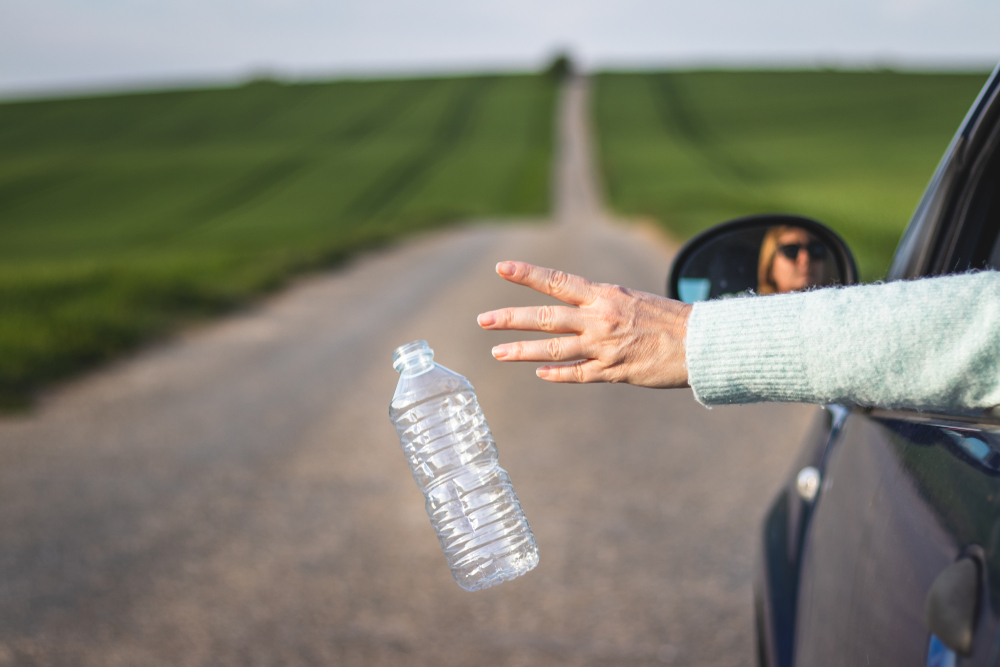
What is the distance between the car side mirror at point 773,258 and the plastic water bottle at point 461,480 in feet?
1.88

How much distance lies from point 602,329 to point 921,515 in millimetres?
504

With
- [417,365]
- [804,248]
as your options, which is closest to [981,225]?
[804,248]

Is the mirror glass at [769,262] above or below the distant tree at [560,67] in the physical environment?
below

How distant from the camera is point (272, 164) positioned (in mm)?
48406

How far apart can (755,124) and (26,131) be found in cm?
5264

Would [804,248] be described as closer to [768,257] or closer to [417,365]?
[768,257]

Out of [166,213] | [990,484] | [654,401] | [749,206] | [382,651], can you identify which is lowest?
[382,651]

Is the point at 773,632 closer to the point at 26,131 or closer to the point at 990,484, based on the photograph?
the point at 990,484

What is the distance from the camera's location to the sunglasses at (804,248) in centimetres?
176

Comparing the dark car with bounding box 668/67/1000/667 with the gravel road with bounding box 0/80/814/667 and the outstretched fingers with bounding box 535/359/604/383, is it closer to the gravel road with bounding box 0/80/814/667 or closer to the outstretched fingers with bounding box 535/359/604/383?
the outstretched fingers with bounding box 535/359/604/383

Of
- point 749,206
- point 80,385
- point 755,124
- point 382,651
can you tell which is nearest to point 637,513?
point 382,651

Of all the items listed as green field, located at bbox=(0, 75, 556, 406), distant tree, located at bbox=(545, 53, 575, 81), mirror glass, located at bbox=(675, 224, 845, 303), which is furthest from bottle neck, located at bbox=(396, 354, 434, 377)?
distant tree, located at bbox=(545, 53, 575, 81)

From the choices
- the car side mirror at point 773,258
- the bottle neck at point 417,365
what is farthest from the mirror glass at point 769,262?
the bottle neck at point 417,365

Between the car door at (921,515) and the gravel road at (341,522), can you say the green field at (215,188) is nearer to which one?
the gravel road at (341,522)
